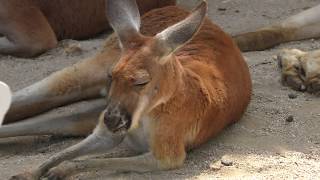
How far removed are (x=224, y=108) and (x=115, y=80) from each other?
2.78 feet

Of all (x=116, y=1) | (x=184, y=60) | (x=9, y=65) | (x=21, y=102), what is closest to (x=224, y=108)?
(x=184, y=60)

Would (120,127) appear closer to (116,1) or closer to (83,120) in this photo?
(116,1)

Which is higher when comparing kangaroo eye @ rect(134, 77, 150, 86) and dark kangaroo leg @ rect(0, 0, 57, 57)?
kangaroo eye @ rect(134, 77, 150, 86)

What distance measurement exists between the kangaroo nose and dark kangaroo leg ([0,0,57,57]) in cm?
235

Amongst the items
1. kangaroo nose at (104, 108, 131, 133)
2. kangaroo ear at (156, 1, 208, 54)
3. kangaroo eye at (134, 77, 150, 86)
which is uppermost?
kangaroo ear at (156, 1, 208, 54)

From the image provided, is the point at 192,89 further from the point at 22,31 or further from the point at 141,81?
the point at 22,31

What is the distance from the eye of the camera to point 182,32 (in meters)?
3.30

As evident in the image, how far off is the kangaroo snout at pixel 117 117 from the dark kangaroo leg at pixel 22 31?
2.35 m

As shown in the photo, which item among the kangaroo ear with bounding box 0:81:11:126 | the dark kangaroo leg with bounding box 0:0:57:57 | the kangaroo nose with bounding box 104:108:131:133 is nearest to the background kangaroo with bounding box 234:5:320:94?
the dark kangaroo leg with bounding box 0:0:57:57

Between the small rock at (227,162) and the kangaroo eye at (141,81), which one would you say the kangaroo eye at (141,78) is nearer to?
the kangaroo eye at (141,81)

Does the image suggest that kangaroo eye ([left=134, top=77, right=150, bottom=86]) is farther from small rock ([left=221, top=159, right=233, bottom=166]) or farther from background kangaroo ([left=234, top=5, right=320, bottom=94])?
background kangaroo ([left=234, top=5, right=320, bottom=94])

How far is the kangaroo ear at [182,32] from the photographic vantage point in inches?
130

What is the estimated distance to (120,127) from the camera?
127 inches

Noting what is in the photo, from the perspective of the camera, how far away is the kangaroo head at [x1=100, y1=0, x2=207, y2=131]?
320cm
